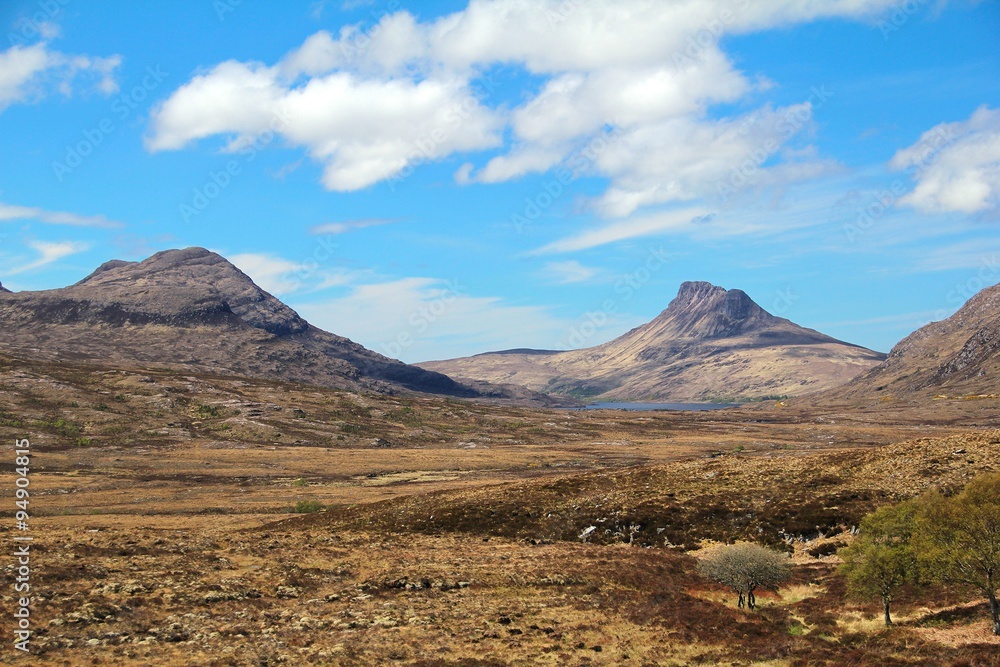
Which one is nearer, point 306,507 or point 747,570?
point 747,570

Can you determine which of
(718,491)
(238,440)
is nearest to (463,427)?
(238,440)

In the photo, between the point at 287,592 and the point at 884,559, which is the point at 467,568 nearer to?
the point at 287,592

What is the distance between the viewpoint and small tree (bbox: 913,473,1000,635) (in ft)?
101

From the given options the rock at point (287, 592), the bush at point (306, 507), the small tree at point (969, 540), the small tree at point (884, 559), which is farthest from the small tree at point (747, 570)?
the bush at point (306, 507)

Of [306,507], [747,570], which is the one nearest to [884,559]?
[747,570]

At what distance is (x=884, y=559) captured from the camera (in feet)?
113

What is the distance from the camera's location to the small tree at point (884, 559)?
112ft

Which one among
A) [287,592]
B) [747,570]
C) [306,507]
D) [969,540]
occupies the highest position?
[969,540]

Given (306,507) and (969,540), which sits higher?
(969,540)

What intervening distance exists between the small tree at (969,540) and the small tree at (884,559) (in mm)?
937

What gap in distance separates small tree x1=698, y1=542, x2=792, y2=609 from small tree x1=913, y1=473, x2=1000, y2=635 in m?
7.74

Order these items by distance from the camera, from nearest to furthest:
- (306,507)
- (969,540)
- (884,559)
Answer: (969,540), (884,559), (306,507)

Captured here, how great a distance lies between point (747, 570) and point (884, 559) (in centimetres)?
712

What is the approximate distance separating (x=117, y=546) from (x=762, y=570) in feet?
125
